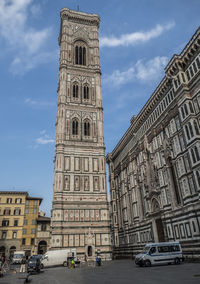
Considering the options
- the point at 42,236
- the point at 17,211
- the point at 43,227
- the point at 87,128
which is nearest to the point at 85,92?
the point at 87,128

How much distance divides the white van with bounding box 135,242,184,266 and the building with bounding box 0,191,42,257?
41.5 meters

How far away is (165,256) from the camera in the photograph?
1931 centimetres

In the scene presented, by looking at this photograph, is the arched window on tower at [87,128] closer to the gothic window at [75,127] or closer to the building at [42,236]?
the gothic window at [75,127]

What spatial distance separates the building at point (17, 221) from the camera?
52000mm

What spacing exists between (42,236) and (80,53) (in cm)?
4236

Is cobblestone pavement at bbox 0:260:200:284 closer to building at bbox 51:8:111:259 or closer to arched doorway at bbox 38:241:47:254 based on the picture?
building at bbox 51:8:111:259

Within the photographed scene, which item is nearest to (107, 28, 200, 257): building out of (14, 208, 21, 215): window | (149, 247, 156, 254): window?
(149, 247, 156, 254): window

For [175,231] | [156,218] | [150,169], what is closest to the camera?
[175,231]

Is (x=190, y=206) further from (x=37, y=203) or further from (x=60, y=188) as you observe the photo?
(x=37, y=203)

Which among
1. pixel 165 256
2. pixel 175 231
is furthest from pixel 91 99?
pixel 165 256

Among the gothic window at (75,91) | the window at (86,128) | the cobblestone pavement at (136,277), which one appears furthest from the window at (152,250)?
the gothic window at (75,91)

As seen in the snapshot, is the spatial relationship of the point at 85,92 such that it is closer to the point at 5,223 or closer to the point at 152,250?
the point at 152,250

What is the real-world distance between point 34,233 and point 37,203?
7.01m

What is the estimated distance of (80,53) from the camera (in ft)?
159
